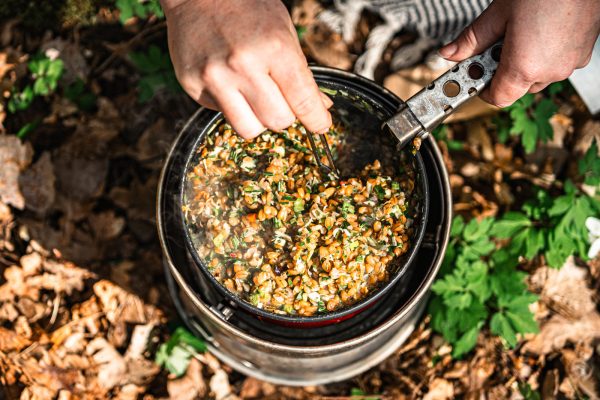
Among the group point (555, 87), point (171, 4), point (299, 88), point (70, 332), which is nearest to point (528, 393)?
point (555, 87)

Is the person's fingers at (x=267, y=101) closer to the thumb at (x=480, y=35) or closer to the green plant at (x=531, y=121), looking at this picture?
the thumb at (x=480, y=35)

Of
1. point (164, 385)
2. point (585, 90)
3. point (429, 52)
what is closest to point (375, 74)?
point (429, 52)

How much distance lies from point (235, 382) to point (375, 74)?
1.67 m

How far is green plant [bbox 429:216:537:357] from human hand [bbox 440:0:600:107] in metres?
0.82

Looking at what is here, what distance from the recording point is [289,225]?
5.63 ft

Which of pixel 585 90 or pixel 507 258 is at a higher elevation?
pixel 585 90

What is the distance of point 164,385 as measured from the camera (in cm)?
236

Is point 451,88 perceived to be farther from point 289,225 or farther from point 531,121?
point 531,121

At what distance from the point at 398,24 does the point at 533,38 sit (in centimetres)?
130

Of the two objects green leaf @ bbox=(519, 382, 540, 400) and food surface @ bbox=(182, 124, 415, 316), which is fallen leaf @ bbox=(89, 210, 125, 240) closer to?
food surface @ bbox=(182, 124, 415, 316)

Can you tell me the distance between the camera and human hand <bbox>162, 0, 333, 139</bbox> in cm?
138

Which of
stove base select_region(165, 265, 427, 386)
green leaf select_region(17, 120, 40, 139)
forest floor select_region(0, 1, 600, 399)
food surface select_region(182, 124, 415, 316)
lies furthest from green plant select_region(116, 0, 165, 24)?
stove base select_region(165, 265, 427, 386)

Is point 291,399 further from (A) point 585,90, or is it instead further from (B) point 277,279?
(A) point 585,90

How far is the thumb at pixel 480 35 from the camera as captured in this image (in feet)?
5.21
